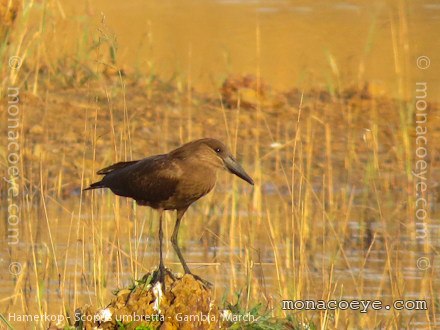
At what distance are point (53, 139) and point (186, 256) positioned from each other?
10.8 ft

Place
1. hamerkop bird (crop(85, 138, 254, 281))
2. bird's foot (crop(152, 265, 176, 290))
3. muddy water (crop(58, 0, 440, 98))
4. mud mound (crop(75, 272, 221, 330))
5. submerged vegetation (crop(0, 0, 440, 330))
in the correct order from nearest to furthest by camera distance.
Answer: mud mound (crop(75, 272, 221, 330)) → bird's foot (crop(152, 265, 176, 290)) → hamerkop bird (crop(85, 138, 254, 281)) → submerged vegetation (crop(0, 0, 440, 330)) → muddy water (crop(58, 0, 440, 98))

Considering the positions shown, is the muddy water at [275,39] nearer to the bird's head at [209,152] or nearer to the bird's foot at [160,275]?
the bird's head at [209,152]

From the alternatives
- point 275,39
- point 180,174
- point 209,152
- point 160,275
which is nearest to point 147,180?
point 180,174

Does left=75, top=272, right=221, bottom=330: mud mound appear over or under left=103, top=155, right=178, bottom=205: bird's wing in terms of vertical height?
under

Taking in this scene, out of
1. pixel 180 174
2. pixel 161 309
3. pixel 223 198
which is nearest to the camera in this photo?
pixel 161 309

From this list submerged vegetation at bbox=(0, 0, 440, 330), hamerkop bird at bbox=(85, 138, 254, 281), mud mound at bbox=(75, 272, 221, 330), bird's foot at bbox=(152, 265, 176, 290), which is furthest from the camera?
submerged vegetation at bbox=(0, 0, 440, 330)

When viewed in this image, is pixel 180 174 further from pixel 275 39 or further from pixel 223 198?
pixel 275 39

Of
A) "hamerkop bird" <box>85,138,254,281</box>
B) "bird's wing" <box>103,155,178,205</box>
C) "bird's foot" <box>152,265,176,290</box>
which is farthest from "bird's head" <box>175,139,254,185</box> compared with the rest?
"bird's foot" <box>152,265,176,290</box>

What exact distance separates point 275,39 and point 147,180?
37.8 feet

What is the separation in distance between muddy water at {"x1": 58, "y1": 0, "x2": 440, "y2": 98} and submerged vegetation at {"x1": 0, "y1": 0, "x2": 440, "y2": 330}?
0.34m

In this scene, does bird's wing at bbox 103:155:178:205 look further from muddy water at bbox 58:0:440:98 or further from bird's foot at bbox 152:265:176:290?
muddy water at bbox 58:0:440:98

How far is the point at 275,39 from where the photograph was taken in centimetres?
1817

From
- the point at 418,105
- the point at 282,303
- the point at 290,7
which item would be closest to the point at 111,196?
the point at 282,303

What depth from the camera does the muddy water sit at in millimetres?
15053
